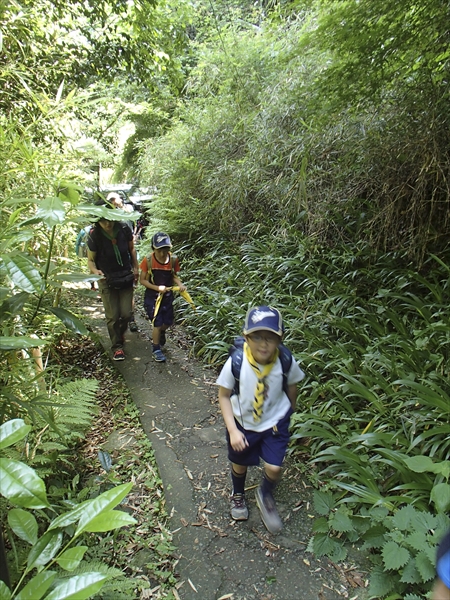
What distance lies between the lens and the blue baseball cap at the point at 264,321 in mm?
2195

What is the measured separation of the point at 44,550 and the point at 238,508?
179 cm

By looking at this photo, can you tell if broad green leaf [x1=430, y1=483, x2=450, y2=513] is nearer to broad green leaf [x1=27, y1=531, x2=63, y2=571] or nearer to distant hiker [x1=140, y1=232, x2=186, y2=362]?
broad green leaf [x1=27, y1=531, x2=63, y2=571]

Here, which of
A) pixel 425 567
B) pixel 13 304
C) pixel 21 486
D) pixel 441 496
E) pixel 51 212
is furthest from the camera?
pixel 441 496

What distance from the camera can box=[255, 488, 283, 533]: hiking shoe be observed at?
8.08 feet

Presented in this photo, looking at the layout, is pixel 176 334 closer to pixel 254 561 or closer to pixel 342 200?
pixel 342 200

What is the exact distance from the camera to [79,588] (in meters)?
0.83

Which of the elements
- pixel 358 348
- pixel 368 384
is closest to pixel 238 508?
pixel 368 384

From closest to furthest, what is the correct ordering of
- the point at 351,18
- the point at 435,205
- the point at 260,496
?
1. the point at 260,496
2. the point at 351,18
3. the point at 435,205

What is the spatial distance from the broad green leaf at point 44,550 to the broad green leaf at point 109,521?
246 mm

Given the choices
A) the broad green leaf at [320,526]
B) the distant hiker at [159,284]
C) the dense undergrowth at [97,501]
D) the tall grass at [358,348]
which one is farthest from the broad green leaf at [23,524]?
the distant hiker at [159,284]

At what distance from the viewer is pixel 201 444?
3.33 m

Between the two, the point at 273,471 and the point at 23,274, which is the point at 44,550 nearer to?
the point at 23,274

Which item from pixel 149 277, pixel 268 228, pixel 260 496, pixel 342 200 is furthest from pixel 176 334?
pixel 260 496

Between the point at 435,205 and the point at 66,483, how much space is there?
4.01 m
